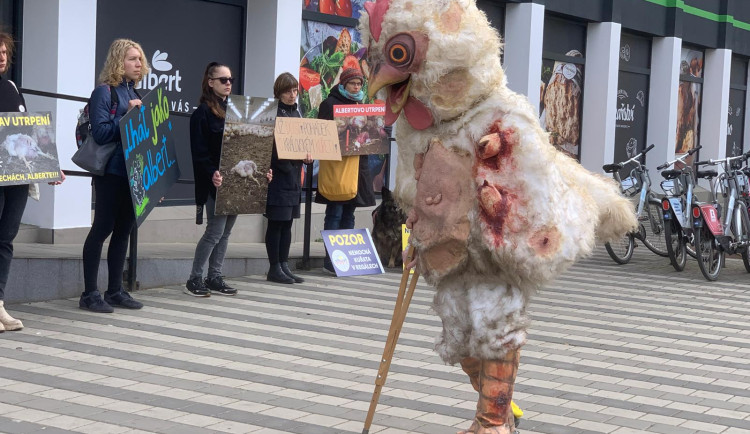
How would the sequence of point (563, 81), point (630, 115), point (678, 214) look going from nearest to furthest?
point (678, 214) → point (563, 81) → point (630, 115)

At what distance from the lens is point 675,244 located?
1323 cm

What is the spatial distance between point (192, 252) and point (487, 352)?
20.6 feet

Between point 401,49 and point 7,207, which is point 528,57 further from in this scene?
point 401,49

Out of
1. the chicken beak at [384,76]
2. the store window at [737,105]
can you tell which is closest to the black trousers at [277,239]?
the chicken beak at [384,76]

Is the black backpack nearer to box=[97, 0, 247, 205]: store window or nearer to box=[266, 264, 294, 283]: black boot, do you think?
box=[266, 264, 294, 283]: black boot

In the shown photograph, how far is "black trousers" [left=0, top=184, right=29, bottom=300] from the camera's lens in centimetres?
756

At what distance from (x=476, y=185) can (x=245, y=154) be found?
4.77 m

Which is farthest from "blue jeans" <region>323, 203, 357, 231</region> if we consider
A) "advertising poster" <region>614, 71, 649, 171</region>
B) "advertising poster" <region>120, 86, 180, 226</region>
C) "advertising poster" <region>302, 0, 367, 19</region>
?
"advertising poster" <region>614, 71, 649, 171</region>

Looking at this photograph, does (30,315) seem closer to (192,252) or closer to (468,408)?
(192,252)

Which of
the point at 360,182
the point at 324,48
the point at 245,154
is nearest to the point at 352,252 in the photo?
the point at 360,182

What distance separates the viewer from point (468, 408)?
6.12 metres

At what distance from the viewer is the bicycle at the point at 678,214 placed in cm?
1278

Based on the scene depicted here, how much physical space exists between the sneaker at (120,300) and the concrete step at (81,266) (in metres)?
0.37

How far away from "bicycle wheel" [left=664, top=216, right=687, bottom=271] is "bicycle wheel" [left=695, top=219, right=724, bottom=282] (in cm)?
45
